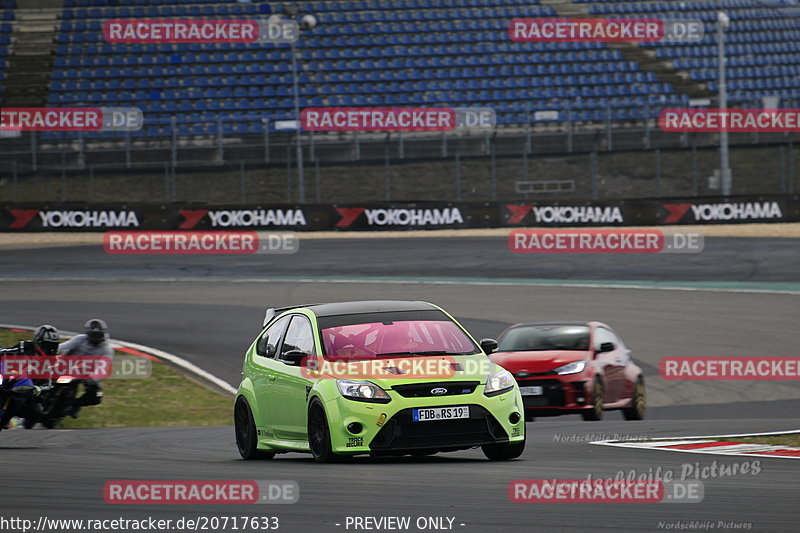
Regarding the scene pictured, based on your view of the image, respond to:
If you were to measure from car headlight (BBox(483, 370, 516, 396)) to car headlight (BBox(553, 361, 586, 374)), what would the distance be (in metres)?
5.41

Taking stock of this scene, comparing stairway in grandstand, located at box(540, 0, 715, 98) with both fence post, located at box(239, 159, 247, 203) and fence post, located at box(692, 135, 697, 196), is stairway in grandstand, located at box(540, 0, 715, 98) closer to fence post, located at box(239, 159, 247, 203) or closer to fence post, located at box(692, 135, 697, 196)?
fence post, located at box(692, 135, 697, 196)

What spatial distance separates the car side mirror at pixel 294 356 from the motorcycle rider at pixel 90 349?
5.60 m

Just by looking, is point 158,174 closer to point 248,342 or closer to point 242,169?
point 242,169

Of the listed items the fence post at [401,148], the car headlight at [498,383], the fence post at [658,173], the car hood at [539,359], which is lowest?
the car hood at [539,359]

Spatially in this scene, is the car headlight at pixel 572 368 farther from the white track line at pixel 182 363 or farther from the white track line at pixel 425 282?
the white track line at pixel 425 282

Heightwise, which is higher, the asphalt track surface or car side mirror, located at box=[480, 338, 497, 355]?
car side mirror, located at box=[480, 338, 497, 355]

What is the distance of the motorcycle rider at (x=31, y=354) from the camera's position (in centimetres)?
1258

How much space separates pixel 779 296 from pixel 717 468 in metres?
17.6

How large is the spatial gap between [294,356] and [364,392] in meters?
0.76

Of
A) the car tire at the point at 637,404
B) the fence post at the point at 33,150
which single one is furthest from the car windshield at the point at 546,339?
the fence post at the point at 33,150

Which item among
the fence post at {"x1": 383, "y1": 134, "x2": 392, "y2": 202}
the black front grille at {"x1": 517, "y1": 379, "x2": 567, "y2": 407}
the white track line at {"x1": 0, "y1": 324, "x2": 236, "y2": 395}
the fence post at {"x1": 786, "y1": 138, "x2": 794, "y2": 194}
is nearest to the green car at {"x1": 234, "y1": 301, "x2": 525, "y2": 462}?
the black front grille at {"x1": 517, "y1": 379, "x2": 567, "y2": 407}

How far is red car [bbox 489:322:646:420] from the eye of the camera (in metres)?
14.3

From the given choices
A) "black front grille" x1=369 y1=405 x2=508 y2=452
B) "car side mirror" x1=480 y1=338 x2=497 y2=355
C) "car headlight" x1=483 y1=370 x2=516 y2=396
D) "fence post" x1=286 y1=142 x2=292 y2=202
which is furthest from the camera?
"fence post" x1=286 y1=142 x2=292 y2=202

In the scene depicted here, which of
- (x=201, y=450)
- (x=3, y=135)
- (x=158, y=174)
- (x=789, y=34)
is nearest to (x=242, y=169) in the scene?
(x=158, y=174)
